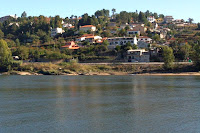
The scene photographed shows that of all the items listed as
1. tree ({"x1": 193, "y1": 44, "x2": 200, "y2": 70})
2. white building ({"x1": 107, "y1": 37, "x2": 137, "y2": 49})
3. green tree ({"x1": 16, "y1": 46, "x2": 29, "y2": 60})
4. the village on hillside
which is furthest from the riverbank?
white building ({"x1": 107, "y1": 37, "x2": 137, "y2": 49})

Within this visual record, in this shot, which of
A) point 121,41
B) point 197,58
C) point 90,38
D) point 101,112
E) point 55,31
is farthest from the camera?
point 55,31

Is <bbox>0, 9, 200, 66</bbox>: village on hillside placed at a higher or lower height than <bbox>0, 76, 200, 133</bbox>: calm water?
higher

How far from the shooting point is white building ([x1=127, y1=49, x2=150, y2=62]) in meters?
75.0

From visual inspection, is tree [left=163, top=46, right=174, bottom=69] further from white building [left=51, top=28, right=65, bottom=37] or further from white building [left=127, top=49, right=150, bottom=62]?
white building [left=51, top=28, right=65, bottom=37]

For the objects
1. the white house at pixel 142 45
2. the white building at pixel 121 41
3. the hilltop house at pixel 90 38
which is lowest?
the white house at pixel 142 45

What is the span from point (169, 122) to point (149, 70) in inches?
1804

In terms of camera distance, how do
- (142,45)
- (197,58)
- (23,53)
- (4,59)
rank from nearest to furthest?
(197,58) → (4,59) → (23,53) → (142,45)

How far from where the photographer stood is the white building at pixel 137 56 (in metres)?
75.0

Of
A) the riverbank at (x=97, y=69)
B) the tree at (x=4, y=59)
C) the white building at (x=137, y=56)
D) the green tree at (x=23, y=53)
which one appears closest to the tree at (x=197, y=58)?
the riverbank at (x=97, y=69)

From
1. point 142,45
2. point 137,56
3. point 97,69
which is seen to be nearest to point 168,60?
point 137,56

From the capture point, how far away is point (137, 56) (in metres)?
75.6

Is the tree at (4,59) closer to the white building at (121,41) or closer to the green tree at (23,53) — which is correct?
the green tree at (23,53)

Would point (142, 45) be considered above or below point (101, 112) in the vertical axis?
above

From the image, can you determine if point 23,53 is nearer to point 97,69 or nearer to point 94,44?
point 94,44
